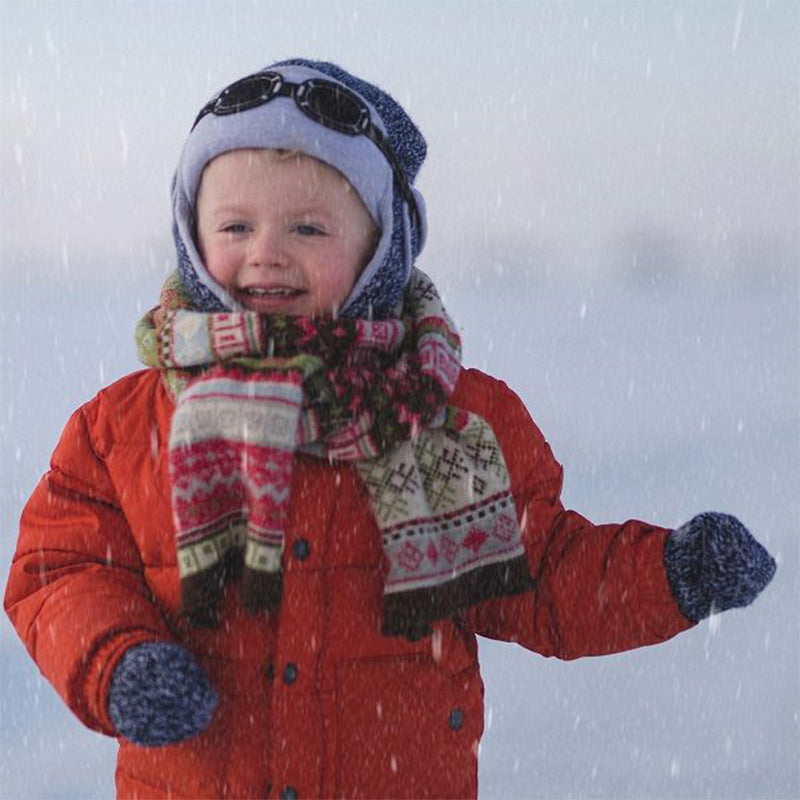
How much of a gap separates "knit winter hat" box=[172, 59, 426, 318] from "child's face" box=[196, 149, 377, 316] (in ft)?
0.08

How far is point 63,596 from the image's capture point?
238 centimetres

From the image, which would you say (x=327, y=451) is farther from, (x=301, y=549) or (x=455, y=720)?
(x=455, y=720)

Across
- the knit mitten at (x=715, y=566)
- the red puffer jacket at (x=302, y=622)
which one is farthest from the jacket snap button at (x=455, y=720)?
the knit mitten at (x=715, y=566)

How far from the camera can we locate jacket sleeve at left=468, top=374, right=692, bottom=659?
8.13ft

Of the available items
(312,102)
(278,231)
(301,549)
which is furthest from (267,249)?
(301,549)

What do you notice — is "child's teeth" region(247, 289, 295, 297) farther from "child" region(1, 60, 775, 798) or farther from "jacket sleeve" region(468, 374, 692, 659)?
"jacket sleeve" region(468, 374, 692, 659)

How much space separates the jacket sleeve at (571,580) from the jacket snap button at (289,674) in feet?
1.34

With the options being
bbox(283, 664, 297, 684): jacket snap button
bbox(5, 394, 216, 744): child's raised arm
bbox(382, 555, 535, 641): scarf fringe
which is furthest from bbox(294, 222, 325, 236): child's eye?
bbox(283, 664, 297, 684): jacket snap button

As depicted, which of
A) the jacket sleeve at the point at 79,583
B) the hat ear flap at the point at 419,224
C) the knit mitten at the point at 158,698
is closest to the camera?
the knit mitten at the point at 158,698

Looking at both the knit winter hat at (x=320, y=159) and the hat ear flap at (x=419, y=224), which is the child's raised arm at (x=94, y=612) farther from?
the hat ear flap at (x=419, y=224)

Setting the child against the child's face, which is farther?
the child's face

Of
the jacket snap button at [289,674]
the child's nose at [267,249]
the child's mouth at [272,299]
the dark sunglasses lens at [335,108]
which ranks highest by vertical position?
the dark sunglasses lens at [335,108]

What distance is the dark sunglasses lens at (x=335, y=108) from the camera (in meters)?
2.51

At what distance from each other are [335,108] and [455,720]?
1128mm
